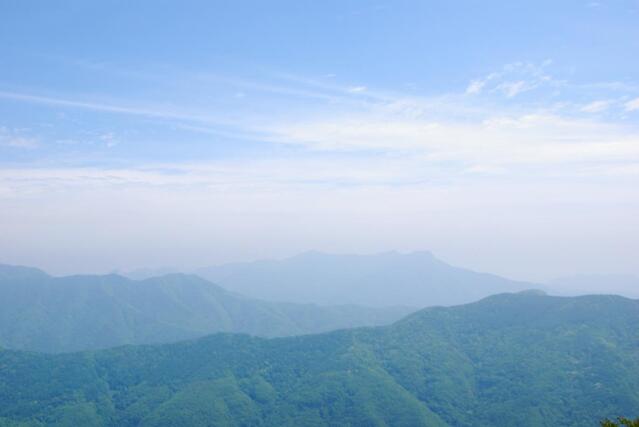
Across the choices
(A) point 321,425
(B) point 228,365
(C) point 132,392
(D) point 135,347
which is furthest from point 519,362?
(D) point 135,347

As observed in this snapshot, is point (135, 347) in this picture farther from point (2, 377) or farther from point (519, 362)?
point (519, 362)

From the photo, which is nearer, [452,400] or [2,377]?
[452,400]

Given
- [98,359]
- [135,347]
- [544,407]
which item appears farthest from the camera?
[135,347]

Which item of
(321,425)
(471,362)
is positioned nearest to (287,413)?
(321,425)

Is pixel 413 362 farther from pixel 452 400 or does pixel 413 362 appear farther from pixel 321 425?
pixel 321 425

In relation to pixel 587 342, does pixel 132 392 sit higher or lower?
lower

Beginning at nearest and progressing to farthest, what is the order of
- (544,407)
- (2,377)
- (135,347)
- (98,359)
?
(544,407), (2,377), (98,359), (135,347)
